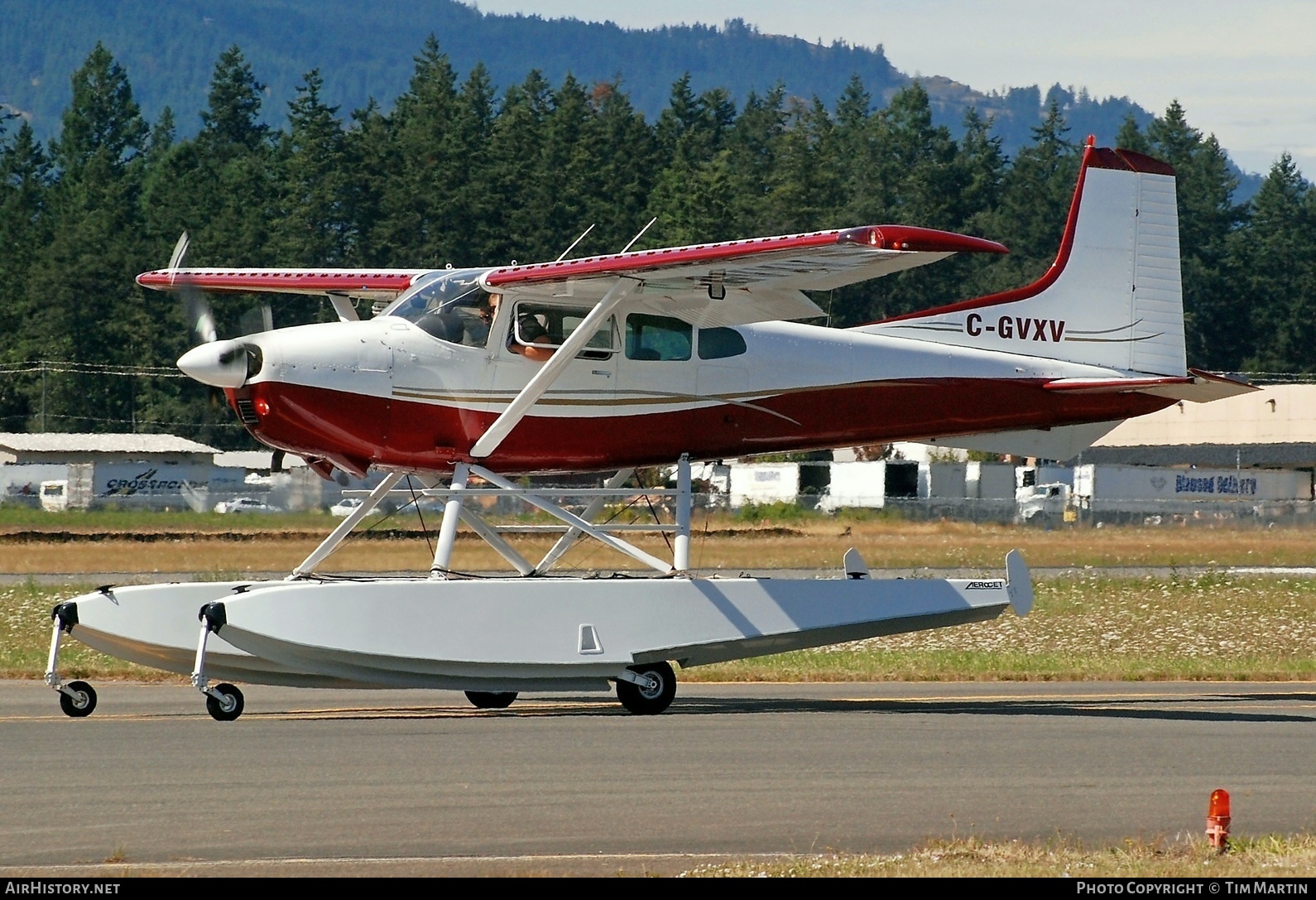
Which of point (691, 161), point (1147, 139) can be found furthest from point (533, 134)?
point (1147, 139)

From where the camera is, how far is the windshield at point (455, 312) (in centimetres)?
1358

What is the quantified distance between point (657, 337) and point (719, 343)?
54 cm

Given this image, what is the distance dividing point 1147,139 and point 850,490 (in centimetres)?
6045

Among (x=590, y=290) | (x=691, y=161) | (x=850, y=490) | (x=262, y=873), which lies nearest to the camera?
(x=262, y=873)

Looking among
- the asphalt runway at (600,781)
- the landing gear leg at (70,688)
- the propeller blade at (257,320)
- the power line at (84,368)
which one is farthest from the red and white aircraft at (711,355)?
the power line at (84,368)

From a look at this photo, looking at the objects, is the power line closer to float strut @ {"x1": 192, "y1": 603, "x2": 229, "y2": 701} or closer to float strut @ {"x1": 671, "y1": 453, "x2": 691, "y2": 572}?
float strut @ {"x1": 671, "y1": 453, "x2": 691, "y2": 572}

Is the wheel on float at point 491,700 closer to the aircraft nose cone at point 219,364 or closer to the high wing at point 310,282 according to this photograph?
the aircraft nose cone at point 219,364

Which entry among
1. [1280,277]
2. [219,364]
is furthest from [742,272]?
[1280,277]

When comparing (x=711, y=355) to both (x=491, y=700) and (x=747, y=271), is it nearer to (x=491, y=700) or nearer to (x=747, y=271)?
(x=747, y=271)

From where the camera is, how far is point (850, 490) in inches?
1957

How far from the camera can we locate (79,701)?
1231cm

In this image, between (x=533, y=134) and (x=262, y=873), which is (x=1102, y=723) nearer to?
(x=262, y=873)

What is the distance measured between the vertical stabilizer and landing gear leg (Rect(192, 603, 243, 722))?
655 centimetres

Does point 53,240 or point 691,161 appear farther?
point 691,161
